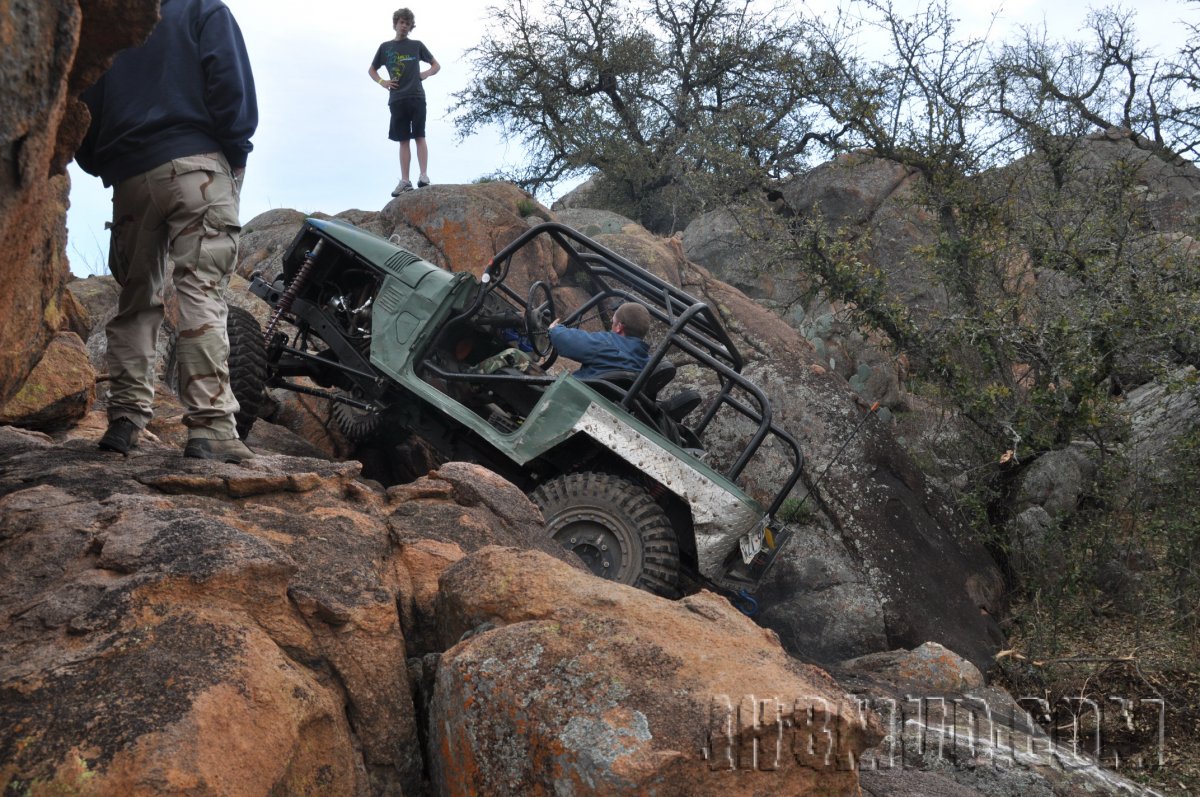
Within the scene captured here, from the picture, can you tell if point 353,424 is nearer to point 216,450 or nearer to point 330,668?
point 216,450

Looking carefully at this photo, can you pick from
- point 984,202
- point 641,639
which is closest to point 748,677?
point 641,639

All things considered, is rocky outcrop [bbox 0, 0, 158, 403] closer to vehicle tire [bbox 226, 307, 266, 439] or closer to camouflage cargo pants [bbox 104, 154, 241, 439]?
camouflage cargo pants [bbox 104, 154, 241, 439]

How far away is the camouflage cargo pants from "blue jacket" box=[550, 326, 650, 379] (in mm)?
2532

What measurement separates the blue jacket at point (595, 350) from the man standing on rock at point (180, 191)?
8.35 ft

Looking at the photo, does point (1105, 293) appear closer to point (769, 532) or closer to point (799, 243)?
point (799, 243)

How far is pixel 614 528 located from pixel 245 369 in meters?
2.27

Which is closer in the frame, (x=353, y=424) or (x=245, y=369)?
(x=245, y=369)

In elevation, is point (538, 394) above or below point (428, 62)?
below

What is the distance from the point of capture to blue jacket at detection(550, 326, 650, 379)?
20.3 feet

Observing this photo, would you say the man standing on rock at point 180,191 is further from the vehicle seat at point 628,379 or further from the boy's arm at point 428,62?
the boy's arm at point 428,62

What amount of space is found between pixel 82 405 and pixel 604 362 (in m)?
2.77

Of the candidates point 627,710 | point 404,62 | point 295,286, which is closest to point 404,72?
point 404,62

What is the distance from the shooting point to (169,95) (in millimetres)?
3639

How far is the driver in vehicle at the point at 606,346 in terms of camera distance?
20.3ft
